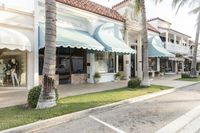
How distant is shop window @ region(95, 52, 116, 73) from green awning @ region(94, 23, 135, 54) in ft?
6.99

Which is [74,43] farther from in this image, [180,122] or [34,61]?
[180,122]

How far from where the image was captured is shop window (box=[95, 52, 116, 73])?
21141 millimetres

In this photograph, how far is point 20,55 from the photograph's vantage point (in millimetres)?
15094

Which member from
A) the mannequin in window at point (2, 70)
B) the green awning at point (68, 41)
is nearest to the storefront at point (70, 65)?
the green awning at point (68, 41)

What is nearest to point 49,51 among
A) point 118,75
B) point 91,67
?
point 91,67

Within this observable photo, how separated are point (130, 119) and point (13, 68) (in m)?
9.81

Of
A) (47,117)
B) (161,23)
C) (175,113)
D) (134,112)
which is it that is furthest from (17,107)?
(161,23)

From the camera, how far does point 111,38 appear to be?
19547 mm

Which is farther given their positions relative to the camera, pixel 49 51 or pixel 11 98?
pixel 11 98

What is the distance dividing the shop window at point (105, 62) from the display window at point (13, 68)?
7270 millimetres

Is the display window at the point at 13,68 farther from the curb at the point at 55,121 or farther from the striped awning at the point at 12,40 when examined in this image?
the curb at the point at 55,121

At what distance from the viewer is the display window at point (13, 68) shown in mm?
15047

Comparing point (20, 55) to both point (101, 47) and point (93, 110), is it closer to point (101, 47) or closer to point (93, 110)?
point (101, 47)

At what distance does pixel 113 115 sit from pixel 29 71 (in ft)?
25.2
